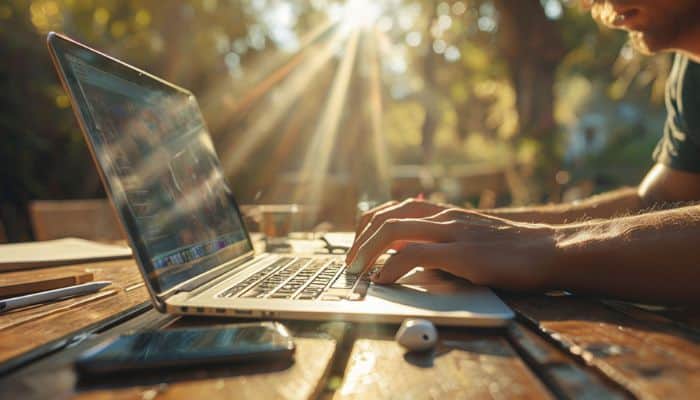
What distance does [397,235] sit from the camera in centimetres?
97

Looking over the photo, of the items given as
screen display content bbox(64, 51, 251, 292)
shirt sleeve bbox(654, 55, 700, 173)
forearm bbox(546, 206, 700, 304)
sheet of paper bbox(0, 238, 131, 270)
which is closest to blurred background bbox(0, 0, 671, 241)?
sheet of paper bbox(0, 238, 131, 270)

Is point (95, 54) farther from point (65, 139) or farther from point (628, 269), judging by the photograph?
point (65, 139)

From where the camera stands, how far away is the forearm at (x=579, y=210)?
1.54 meters

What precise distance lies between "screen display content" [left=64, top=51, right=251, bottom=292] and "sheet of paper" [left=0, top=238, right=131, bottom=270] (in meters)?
0.54

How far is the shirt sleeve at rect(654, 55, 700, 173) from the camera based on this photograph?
1815mm

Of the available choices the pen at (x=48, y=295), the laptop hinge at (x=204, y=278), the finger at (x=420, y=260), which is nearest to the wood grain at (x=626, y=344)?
the finger at (x=420, y=260)

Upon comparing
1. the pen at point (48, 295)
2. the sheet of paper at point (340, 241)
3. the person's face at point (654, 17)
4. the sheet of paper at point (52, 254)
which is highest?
the person's face at point (654, 17)

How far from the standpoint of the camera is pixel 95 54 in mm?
904

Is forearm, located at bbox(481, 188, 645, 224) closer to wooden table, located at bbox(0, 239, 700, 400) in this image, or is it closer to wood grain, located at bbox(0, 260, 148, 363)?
wooden table, located at bbox(0, 239, 700, 400)

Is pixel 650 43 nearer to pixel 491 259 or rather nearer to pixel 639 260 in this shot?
pixel 639 260

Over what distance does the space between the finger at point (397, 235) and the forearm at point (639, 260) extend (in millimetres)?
239

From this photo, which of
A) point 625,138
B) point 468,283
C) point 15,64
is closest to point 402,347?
point 468,283

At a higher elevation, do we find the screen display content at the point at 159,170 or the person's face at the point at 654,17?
the person's face at the point at 654,17

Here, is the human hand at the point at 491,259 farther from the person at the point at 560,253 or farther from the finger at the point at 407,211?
the finger at the point at 407,211
